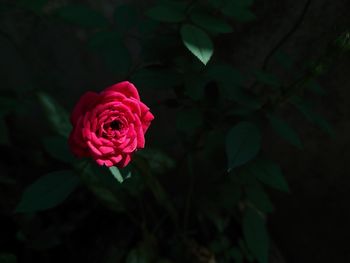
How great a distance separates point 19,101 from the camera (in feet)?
3.98

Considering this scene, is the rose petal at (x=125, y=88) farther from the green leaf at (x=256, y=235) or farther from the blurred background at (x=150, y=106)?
the green leaf at (x=256, y=235)

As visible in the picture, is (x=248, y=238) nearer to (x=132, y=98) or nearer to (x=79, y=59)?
(x=132, y=98)

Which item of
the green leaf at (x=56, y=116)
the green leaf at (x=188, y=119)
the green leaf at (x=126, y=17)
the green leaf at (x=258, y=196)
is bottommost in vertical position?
the green leaf at (x=56, y=116)

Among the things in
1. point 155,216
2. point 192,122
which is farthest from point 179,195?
point 192,122

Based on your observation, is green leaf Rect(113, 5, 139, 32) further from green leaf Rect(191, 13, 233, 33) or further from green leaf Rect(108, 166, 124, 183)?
green leaf Rect(108, 166, 124, 183)

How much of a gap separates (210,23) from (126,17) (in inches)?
8.1

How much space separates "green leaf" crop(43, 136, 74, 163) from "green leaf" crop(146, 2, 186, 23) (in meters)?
0.34

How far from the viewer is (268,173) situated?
3.25 ft

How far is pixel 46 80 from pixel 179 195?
0.54 m

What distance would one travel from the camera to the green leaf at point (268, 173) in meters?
0.97

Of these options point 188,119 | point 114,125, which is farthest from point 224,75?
point 114,125

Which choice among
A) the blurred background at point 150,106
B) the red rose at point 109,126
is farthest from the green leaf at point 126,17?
the red rose at point 109,126

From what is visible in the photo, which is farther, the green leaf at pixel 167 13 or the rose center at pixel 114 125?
the green leaf at pixel 167 13

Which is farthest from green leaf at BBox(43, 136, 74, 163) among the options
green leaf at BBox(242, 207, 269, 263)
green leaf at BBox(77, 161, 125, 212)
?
green leaf at BBox(242, 207, 269, 263)
